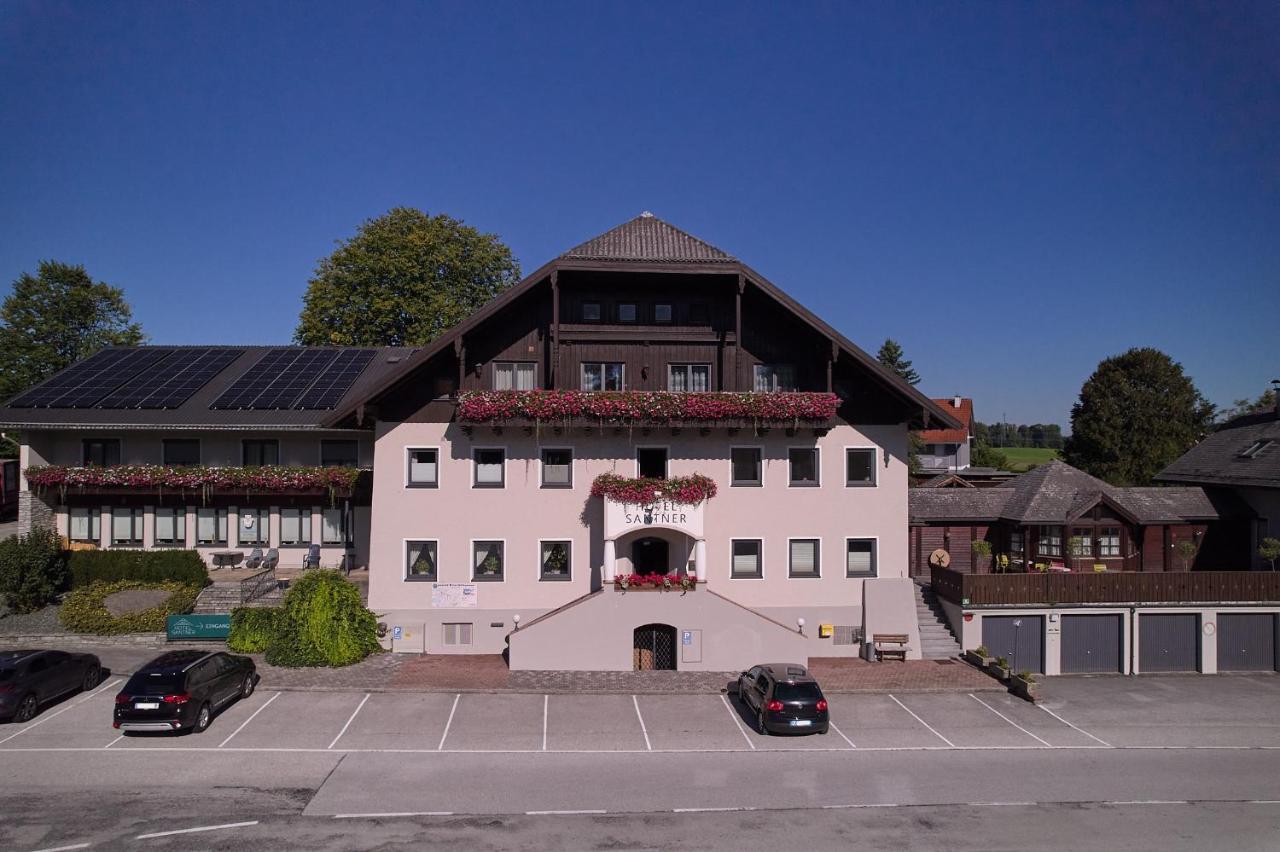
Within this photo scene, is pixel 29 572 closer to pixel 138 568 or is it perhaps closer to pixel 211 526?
pixel 138 568

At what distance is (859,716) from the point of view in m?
21.5

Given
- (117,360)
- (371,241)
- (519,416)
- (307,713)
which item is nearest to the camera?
(307,713)

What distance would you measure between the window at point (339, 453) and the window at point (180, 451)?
5.10 m

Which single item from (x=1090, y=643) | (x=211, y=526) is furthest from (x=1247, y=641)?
(x=211, y=526)

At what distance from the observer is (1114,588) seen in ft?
90.0

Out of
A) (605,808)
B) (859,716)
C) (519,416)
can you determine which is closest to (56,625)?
(519,416)

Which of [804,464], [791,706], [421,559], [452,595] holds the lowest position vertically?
[791,706]

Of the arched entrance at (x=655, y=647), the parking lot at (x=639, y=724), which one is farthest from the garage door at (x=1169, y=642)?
the arched entrance at (x=655, y=647)

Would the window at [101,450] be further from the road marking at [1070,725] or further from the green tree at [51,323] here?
the road marking at [1070,725]

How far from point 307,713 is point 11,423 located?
19.4 metres

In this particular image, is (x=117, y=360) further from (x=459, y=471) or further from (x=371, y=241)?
(x=459, y=471)

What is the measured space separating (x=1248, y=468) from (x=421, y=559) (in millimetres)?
33196

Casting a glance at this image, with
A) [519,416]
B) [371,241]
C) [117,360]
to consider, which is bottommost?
[519,416]

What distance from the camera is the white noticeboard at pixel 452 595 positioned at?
26.7 meters
